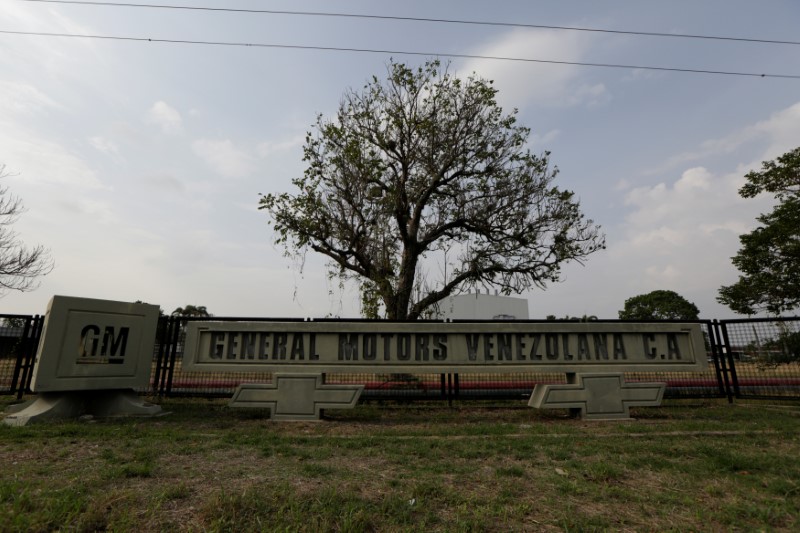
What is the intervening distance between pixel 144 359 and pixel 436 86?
14.4 m

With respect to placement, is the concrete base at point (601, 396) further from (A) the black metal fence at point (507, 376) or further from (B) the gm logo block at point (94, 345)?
(B) the gm logo block at point (94, 345)

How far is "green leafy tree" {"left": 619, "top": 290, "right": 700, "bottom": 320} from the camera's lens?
60.7m

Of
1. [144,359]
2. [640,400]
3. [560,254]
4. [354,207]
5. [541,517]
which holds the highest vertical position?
[354,207]

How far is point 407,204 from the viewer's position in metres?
15.7

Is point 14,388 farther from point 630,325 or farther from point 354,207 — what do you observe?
point 630,325

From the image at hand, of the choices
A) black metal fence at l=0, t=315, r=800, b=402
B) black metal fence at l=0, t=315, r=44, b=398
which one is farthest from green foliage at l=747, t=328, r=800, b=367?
black metal fence at l=0, t=315, r=44, b=398

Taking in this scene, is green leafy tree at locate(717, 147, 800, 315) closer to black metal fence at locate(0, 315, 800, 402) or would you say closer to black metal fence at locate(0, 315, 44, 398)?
black metal fence at locate(0, 315, 800, 402)

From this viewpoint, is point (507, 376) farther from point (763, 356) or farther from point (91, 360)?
point (91, 360)

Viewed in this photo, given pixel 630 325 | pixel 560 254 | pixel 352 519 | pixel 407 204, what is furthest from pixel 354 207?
pixel 352 519

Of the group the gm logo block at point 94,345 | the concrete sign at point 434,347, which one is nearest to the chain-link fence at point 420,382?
the concrete sign at point 434,347

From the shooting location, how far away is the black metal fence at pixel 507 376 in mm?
8430

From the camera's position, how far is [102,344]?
708 cm

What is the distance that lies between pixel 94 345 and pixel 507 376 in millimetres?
8395

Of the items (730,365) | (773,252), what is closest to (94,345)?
(730,365)
